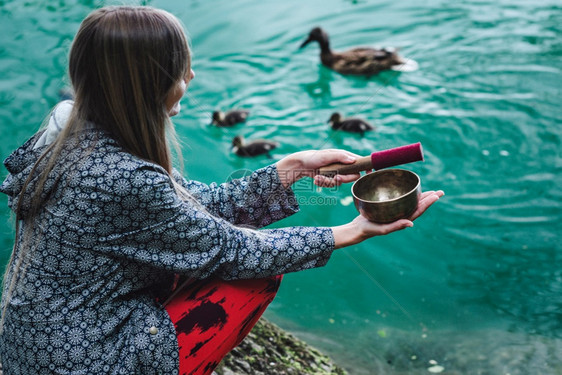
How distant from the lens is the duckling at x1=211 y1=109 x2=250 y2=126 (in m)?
5.64

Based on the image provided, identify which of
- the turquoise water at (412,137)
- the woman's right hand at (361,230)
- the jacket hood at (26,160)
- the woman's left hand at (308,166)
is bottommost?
the turquoise water at (412,137)

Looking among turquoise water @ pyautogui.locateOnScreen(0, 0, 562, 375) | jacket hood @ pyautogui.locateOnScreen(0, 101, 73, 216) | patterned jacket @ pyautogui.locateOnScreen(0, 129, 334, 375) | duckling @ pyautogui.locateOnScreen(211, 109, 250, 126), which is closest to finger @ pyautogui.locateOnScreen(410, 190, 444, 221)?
patterned jacket @ pyautogui.locateOnScreen(0, 129, 334, 375)

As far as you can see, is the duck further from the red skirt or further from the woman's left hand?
the red skirt

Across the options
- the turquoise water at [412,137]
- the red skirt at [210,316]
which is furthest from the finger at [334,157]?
the turquoise water at [412,137]

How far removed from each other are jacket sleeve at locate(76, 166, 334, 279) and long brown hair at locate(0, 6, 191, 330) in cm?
15

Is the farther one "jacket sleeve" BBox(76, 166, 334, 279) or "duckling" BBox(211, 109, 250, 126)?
"duckling" BBox(211, 109, 250, 126)

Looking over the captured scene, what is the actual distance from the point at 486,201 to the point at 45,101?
4647 millimetres

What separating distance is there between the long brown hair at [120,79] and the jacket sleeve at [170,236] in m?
0.15

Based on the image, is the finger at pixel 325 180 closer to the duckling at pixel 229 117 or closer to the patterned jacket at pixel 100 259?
the patterned jacket at pixel 100 259

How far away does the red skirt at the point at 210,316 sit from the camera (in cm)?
192

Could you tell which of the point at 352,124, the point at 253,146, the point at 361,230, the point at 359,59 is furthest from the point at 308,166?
the point at 359,59

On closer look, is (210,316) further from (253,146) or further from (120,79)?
(253,146)

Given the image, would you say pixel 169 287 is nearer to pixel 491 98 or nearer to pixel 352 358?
pixel 352 358

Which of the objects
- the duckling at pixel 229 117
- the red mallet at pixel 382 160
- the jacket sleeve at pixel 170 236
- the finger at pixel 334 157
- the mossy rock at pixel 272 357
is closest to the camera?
the jacket sleeve at pixel 170 236
